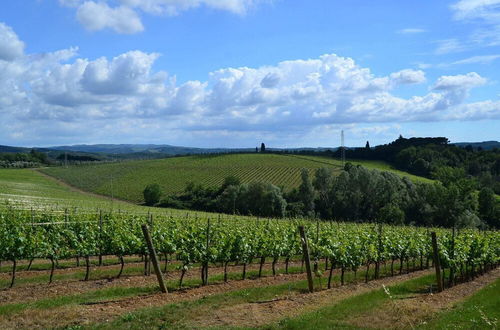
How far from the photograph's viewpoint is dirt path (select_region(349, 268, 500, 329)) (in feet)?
34.2

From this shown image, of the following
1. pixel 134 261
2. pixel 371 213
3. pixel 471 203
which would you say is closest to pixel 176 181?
pixel 371 213

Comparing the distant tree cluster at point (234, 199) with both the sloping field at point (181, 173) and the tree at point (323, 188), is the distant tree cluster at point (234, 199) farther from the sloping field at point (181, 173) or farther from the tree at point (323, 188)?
the tree at point (323, 188)

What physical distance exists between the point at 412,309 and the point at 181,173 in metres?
80.7

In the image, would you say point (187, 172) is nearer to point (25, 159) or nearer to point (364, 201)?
point (364, 201)

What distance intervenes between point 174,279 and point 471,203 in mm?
62112

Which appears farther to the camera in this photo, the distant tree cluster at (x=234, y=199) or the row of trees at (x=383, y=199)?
the distant tree cluster at (x=234, y=199)

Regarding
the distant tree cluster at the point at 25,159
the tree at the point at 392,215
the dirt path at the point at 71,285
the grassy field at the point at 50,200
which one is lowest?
the tree at the point at 392,215

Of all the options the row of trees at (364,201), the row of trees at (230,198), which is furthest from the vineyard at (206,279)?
the row of trees at (364,201)

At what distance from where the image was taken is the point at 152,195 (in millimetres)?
73125

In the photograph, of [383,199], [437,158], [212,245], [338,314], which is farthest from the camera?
[437,158]

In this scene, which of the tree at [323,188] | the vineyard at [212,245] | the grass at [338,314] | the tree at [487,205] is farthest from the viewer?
the tree at [487,205]

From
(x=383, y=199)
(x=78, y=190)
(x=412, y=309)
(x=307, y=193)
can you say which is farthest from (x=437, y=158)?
(x=412, y=309)

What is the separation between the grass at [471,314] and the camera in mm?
9812

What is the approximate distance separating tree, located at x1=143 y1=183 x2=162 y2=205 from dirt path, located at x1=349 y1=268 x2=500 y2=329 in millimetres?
60481
